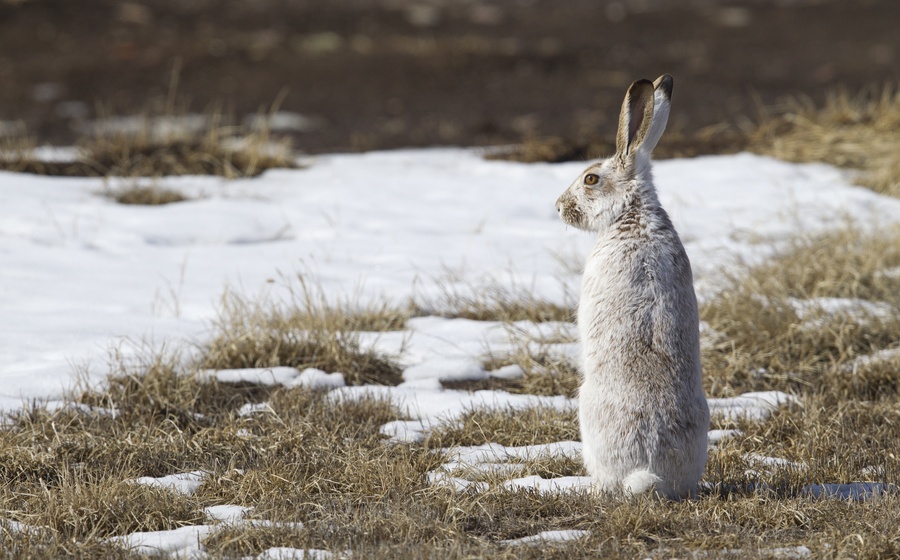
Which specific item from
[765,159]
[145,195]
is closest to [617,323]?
[145,195]

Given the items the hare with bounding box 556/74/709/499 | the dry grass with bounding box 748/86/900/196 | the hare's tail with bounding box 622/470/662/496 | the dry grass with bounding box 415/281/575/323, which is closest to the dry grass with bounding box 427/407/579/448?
the hare with bounding box 556/74/709/499

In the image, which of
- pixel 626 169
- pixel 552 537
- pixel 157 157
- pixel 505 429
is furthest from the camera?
pixel 157 157

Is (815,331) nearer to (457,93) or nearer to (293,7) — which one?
(457,93)

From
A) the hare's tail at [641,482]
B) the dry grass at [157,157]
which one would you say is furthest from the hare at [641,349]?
the dry grass at [157,157]

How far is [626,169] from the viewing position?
158 inches

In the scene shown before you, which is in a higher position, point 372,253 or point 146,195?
point 146,195

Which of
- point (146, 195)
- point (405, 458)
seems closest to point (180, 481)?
point (405, 458)

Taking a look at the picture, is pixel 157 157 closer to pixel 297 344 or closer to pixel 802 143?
pixel 297 344

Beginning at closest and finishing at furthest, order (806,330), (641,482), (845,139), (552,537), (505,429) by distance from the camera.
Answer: (552,537) < (641,482) < (505,429) < (806,330) < (845,139)

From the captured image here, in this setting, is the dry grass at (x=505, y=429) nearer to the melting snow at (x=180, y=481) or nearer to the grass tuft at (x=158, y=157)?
the melting snow at (x=180, y=481)

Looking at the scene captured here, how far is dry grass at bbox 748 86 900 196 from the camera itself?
8.17 m

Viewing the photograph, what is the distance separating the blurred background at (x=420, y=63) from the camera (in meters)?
11.5

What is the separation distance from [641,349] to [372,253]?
3316mm

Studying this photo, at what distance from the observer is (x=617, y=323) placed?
3738 millimetres
